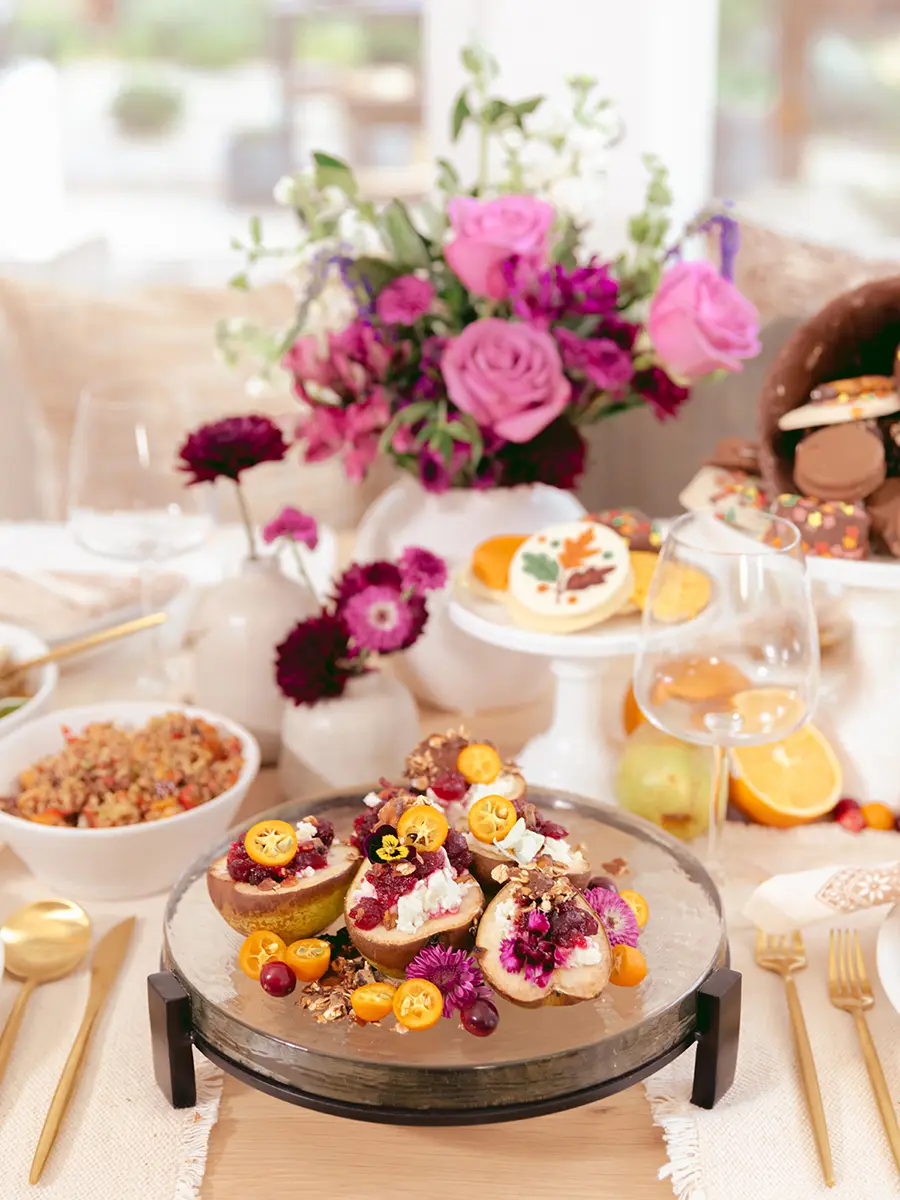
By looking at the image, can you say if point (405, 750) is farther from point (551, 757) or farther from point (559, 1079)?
point (559, 1079)

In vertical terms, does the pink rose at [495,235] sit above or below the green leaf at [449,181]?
below

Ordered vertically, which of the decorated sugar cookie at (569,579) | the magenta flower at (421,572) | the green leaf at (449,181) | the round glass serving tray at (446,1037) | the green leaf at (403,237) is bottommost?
the round glass serving tray at (446,1037)

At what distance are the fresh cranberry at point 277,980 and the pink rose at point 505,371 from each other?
602 millimetres

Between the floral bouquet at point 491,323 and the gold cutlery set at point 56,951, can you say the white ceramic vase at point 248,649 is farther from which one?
the gold cutlery set at point 56,951

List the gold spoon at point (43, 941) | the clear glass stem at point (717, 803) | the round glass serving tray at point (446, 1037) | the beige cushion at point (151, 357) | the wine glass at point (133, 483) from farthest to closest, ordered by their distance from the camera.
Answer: the beige cushion at point (151, 357) → the wine glass at point (133, 483) → the clear glass stem at point (717, 803) → the gold spoon at point (43, 941) → the round glass serving tray at point (446, 1037)

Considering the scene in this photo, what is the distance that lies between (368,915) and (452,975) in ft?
0.21

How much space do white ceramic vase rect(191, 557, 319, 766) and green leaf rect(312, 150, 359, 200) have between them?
1.35ft

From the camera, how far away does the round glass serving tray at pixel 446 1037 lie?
27.5 inches

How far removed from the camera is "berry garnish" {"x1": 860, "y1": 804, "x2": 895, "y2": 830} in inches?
45.5

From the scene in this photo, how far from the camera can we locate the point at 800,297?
2.10m

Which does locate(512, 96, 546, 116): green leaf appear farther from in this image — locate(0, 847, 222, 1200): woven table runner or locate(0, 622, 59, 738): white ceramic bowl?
locate(0, 847, 222, 1200): woven table runner

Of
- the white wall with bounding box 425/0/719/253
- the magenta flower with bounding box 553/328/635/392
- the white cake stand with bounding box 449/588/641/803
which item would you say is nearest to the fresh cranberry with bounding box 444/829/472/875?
the white cake stand with bounding box 449/588/641/803

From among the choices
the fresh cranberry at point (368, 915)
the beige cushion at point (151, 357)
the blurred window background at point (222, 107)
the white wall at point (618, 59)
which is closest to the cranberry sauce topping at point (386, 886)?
the fresh cranberry at point (368, 915)

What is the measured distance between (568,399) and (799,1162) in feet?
2.44
